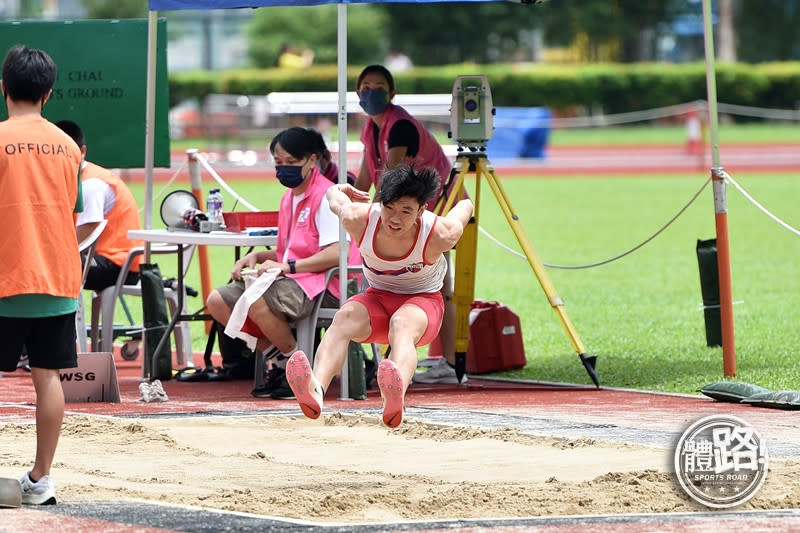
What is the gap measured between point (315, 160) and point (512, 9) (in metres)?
56.8

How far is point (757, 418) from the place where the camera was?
8898 mm

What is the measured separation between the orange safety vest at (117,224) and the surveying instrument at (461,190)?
2.50 meters

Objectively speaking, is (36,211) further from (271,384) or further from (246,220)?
(246,220)

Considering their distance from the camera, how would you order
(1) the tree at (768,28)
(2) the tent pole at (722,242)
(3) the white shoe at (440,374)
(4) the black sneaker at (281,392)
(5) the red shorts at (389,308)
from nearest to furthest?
1. (5) the red shorts at (389,308)
2. (4) the black sneaker at (281,392)
3. (2) the tent pole at (722,242)
4. (3) the white shoe at (440,374)
5. (1) the tree at (768,28)

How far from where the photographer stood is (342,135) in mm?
9820

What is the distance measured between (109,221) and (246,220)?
1.39 meters

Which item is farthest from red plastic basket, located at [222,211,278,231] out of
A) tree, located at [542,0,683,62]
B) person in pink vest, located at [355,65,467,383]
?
tree, located at [542,0,683,62]

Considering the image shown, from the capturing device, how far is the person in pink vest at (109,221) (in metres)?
11.1

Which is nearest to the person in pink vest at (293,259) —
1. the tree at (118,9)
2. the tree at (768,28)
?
the tree at (118,9)

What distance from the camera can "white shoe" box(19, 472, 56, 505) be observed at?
6594mm

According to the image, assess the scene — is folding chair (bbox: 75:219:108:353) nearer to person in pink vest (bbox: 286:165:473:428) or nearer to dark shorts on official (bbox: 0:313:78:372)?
person in pink vest (bbox: 286:165:473:428)

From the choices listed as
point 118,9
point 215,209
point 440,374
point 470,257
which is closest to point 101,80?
point 215,209

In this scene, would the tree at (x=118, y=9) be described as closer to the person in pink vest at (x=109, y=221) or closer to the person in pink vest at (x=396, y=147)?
the person in pink vest at (x=109, y=221)

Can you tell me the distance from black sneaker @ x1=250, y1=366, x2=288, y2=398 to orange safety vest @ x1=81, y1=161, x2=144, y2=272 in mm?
1781
